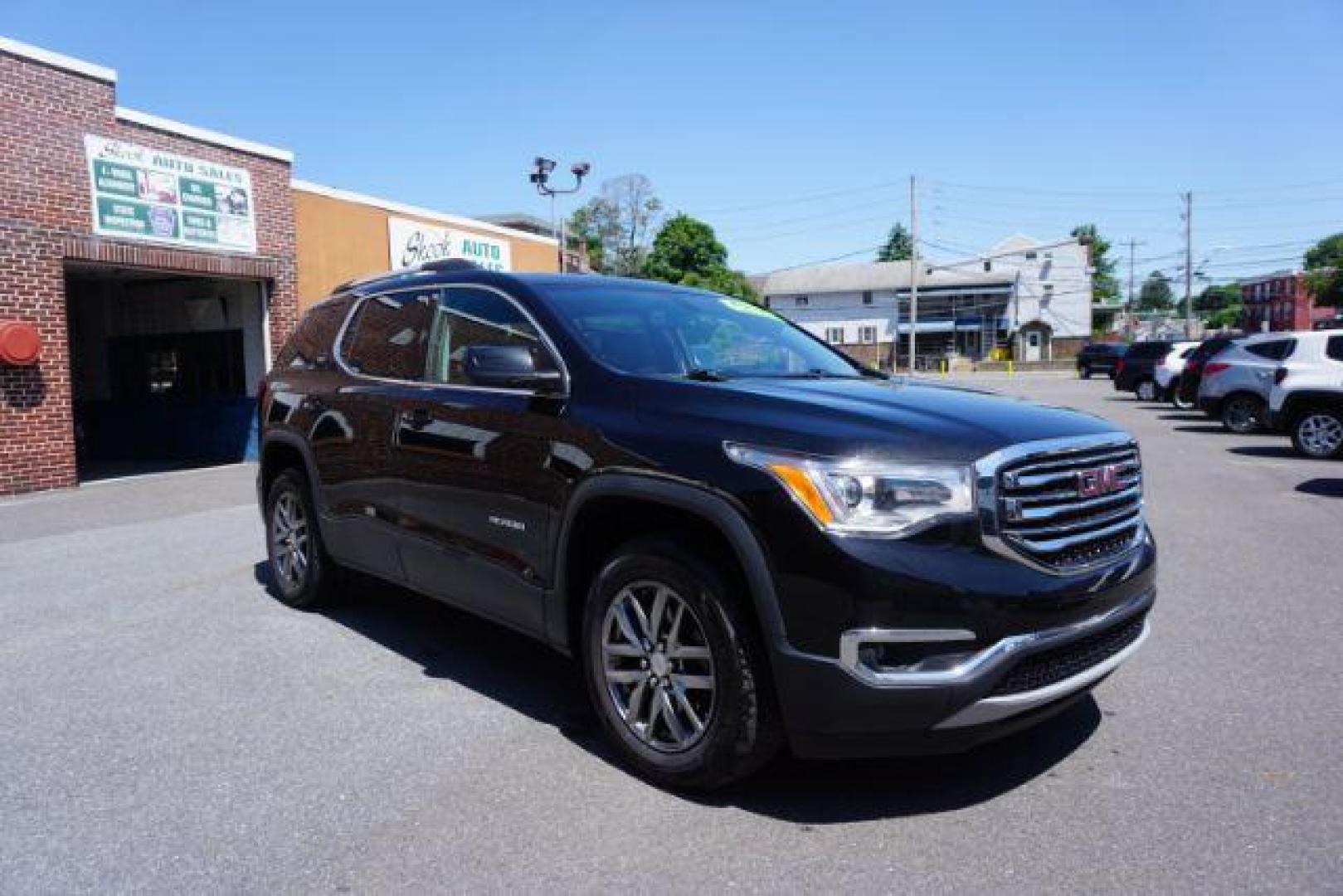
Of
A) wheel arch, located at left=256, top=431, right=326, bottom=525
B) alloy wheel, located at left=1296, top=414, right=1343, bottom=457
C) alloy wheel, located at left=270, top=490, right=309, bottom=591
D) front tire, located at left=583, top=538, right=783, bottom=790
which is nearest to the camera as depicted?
front tire, located at left=583, top=538, right=783, bottom=790

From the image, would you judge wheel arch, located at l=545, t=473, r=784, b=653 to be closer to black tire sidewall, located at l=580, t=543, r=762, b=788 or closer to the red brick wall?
black tire sidewall, located at l=580, t=543, r=762, b=788

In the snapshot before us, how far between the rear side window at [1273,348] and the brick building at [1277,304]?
94.9 meters

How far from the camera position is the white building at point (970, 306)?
6544 cm

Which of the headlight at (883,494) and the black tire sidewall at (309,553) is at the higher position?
the headlight at (883,494)

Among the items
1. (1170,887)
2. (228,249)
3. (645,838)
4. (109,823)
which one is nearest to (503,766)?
(645,838)

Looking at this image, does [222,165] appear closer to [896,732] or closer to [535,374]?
[535,374]

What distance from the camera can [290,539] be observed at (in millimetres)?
5766

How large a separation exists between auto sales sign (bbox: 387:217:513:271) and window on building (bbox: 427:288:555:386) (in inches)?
492

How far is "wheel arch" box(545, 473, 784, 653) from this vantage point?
2900mm

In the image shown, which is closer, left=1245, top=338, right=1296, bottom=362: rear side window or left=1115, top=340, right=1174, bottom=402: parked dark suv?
left=1245, top=338, right=1296, bottom=362: rear side window

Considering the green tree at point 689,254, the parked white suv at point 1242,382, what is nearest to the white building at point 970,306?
the green tree at point 689,254

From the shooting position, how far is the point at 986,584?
2.79 meters

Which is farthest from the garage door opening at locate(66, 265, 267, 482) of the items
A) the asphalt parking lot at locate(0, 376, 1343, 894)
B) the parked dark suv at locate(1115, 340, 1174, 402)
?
the parked dark suv at locate(1115, 340, 1174, 402)

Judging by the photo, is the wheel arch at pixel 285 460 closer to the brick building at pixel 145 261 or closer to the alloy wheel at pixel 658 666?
the alloy wheel at pixel 658 666
